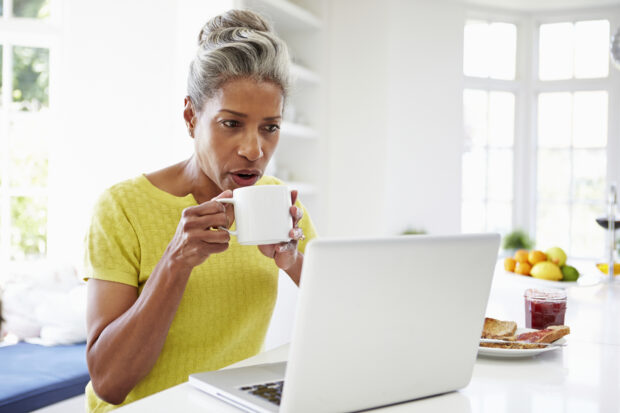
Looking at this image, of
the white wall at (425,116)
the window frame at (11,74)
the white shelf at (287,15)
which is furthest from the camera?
the white wall at (425,116)

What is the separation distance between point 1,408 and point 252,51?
5.18 ft

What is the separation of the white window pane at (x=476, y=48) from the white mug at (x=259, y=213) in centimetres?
501

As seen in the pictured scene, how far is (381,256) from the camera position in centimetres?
73

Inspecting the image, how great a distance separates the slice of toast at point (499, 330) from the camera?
120 centimetres

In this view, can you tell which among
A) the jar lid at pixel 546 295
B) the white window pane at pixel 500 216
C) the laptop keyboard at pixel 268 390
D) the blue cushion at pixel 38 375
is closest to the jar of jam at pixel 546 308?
the jar lid at pixel 546 295

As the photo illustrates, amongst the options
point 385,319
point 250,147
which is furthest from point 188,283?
point 385,319

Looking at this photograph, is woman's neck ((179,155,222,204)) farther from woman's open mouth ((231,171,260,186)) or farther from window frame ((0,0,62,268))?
window frame ((0,0,62,268))

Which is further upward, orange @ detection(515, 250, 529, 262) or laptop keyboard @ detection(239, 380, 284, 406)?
orange @ detection(515, 250, 529, 262)

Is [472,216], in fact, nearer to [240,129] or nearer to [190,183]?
[190,183]

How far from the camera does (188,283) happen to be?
133cm

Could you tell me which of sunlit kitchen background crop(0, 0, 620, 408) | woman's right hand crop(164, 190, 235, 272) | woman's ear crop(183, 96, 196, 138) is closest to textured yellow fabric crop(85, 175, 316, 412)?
woman's ear crop(183, 96, 196, 138)

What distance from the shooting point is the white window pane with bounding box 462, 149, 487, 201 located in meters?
5.58

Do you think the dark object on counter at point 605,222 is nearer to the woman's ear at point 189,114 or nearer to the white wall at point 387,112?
the woman's ear at point 189,114

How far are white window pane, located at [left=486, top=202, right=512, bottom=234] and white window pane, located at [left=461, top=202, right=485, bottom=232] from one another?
0.10m
